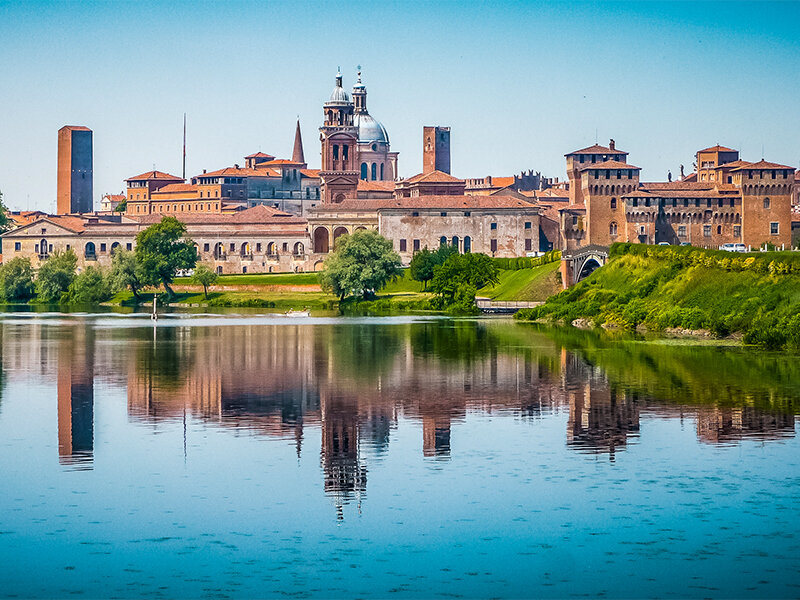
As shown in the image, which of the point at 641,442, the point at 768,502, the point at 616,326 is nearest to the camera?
the point at 768,502

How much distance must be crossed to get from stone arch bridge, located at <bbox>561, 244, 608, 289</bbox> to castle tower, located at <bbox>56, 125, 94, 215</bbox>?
242ft

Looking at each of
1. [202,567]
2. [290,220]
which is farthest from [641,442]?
[290,220]

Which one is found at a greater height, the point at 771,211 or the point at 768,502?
the point at 771,211

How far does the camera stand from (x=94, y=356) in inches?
1422

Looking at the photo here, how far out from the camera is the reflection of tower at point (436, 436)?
66.0ft

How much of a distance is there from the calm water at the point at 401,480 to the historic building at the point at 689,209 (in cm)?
5304

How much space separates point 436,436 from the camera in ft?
70.6

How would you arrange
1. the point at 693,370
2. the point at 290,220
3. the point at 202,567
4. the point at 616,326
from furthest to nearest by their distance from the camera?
the point at 290,220 → the point at 616,326 → the point at 693,370 → the point at 202,567

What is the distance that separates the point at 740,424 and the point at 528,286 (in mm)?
41357

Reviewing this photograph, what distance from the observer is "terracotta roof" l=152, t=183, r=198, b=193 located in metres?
124

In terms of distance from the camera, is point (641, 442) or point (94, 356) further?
point (94, 356)

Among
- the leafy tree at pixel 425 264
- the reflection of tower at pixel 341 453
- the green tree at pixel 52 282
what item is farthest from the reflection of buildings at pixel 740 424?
the green tree at pixel 52 282

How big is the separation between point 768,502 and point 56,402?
14.7 metres

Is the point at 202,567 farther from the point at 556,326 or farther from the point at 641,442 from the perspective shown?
the point at 556,326
